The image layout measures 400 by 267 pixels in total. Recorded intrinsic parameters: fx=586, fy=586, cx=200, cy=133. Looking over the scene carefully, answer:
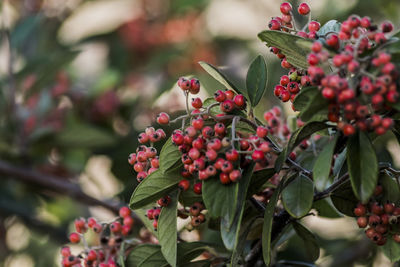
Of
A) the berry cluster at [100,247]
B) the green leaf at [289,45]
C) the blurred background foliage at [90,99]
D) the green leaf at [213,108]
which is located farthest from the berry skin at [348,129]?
the blurred background foliage at [90,99]

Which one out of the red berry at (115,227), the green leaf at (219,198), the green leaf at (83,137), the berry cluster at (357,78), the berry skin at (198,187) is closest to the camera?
the berry cluster at (357,78)

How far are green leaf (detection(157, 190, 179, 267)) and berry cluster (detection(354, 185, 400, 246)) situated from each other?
343 mm

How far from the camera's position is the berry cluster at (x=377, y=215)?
1097 millimetres

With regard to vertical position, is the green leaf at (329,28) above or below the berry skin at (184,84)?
above

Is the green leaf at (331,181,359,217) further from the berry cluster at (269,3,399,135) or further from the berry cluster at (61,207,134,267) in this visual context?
the berry cluster at (61,207,134,267)

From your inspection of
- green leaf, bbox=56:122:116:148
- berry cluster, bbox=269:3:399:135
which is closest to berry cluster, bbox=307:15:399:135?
berry cluster, bbox=269:3:399:135

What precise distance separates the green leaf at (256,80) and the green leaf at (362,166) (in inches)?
9.3

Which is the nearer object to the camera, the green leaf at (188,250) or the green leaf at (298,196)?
the green leaf at (298,196)

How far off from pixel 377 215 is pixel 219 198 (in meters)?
0.31

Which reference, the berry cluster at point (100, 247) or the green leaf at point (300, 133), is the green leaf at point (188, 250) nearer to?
the berry cluster at point (100, 247)

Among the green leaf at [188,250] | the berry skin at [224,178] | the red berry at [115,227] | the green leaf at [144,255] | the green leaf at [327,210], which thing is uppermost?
the berry skin at [224,178]

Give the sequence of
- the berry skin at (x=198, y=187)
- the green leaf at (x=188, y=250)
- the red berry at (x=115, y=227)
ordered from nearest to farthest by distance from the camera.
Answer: the berry skin at (x=198, y=187), the green leaf at (x=188, y=250), the red berry at (x=115, y=227)

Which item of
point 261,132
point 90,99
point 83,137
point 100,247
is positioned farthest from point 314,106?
point 90,99

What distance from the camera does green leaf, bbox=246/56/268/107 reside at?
3.77 ft
